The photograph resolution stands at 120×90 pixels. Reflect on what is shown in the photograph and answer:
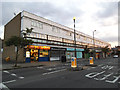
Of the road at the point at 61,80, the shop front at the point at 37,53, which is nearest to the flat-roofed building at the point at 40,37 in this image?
the shop front at the point at 37,53

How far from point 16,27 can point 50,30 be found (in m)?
8.93

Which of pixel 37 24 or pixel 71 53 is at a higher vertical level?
pixel 37 24

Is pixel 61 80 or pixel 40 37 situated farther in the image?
pixel 40 37

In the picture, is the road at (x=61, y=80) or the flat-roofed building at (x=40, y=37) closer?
the road at (x=61, y=80)

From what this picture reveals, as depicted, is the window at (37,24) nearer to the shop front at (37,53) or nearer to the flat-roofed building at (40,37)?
the flat-roofed building at (40,37)

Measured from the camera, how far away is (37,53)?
2234cm

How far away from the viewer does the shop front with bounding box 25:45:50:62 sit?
2036 cm

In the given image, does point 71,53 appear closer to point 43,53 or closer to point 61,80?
point 43,53

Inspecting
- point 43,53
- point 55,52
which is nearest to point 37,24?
point 43,53

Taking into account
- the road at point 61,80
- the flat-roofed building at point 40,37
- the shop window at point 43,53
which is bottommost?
the road at point 61,80

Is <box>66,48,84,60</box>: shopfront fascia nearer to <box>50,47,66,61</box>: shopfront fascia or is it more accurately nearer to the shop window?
<box>50,47,66,61</box>: shopfront fascia

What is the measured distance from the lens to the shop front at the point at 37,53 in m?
20.4

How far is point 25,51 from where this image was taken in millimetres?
19891

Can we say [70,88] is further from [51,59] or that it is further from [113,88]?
[51,59]
